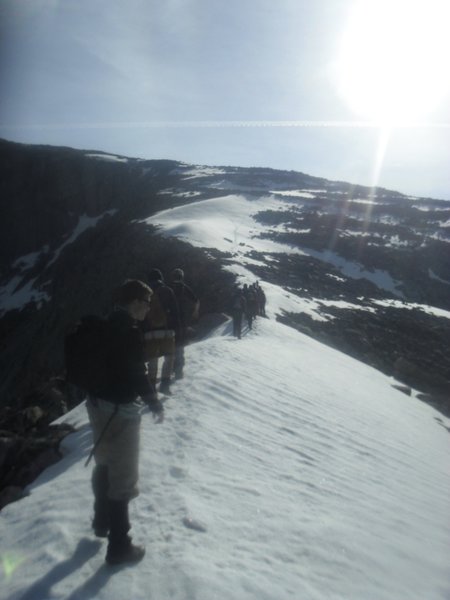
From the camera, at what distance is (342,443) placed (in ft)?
25.0

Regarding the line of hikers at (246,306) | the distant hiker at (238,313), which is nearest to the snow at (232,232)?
the line of hikers at (246,306)

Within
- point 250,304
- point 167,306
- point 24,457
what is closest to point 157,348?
point 167,306

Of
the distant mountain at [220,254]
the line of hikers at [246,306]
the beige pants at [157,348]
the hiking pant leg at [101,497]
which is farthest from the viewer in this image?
the distant mountain at [220,254]

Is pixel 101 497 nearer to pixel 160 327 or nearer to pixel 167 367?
pixel 160 327

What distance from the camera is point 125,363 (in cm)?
359

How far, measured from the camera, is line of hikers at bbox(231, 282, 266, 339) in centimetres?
1434

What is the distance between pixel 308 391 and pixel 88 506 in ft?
21.6

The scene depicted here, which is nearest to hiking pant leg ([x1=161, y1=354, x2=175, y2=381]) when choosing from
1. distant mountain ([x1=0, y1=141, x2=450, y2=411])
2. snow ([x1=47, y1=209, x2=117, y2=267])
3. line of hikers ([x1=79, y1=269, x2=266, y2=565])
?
line of hikers ([x1=79, y1=269, x2=266, y2=565])

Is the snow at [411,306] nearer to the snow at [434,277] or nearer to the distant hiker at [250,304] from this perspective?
the snow at [434,277]

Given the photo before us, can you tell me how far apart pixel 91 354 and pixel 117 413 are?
0.49 m

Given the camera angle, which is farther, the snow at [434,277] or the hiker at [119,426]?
the snow at [434,277]

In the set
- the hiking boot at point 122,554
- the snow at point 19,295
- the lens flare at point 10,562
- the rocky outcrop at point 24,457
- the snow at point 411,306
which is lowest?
the snow at point 19,295

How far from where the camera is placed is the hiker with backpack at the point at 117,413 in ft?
11.7

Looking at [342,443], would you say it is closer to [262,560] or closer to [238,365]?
[238,365]
